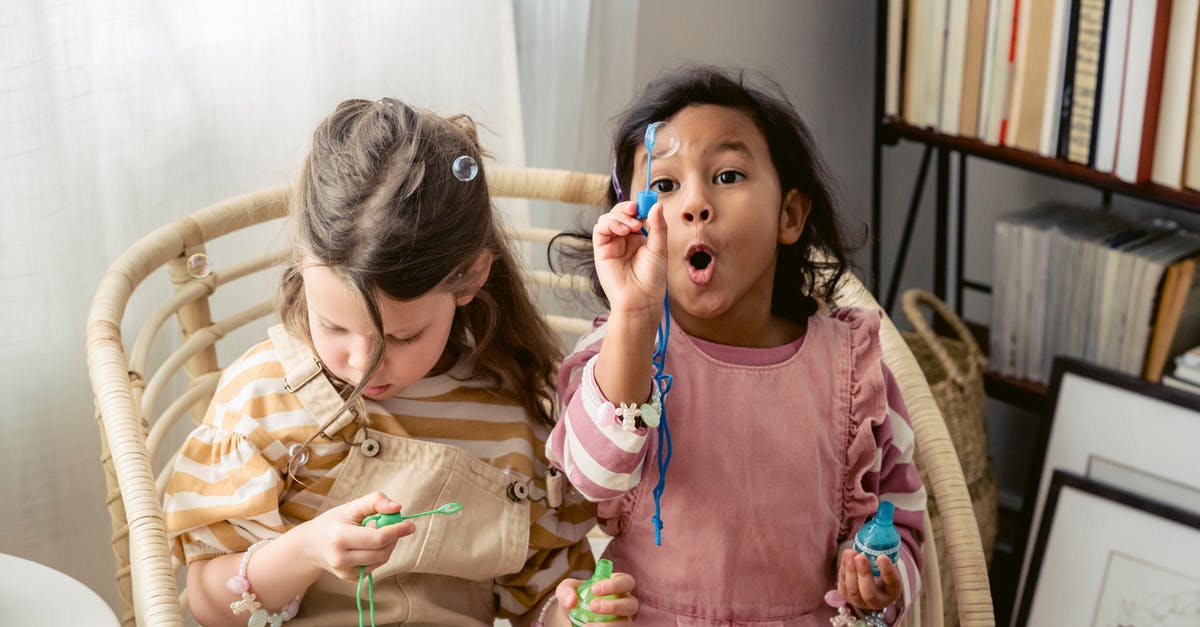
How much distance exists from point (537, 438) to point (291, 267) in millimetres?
281

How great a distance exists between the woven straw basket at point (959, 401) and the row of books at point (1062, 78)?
11.9 inches

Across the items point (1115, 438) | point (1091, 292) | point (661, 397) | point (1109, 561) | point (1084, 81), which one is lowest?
point (1109, 561)

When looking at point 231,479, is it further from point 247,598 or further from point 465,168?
point 465,168

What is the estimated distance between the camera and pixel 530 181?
142 centimetres

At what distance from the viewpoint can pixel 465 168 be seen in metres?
0.99

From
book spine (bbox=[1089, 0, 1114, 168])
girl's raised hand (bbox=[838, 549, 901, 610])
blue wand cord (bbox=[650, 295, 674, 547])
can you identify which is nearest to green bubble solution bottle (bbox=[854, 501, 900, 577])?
girl's raised hand (bbox=[838, 549, 901, 610])

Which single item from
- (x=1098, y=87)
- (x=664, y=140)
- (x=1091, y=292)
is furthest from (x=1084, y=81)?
(x=664, y=140)

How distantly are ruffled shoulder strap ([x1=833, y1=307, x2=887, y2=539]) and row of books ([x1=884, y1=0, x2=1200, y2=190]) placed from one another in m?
0.79

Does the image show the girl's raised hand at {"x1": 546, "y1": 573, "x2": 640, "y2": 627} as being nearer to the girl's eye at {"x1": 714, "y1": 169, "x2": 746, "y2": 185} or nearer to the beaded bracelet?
the beaded bracelet

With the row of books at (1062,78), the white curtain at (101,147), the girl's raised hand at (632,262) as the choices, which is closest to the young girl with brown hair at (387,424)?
the girl's raised hand at (632,262)

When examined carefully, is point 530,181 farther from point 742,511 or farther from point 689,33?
point 689,33

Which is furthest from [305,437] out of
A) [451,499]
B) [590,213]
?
[590,213]

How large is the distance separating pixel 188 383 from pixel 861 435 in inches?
28.4

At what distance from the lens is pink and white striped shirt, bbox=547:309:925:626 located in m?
1.12
